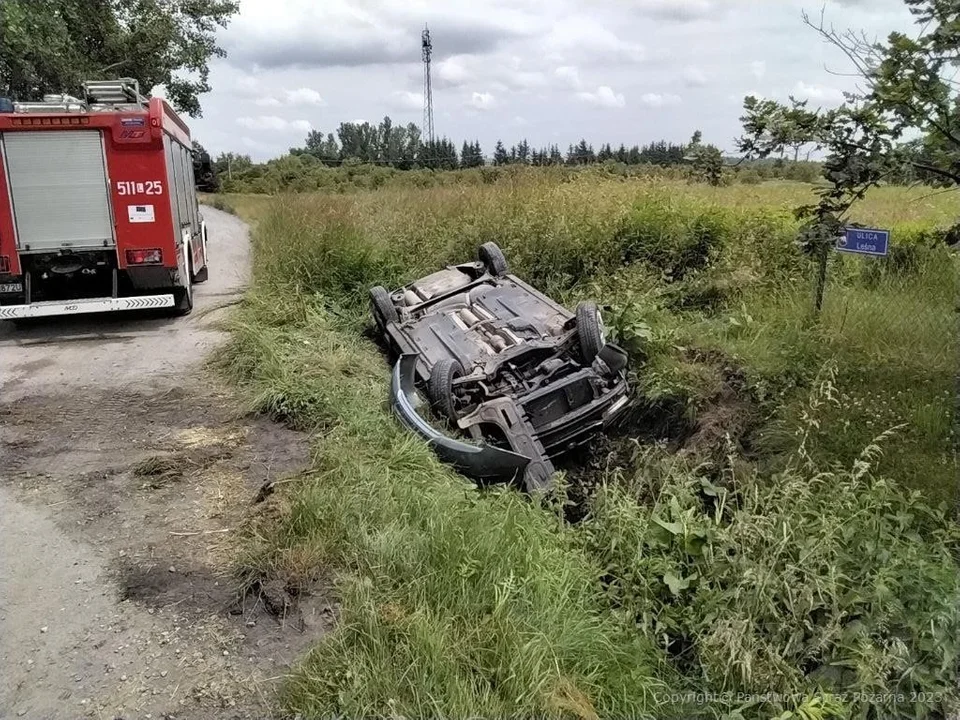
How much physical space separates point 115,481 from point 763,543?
13.5ft

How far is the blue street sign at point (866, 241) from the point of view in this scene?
5051mm

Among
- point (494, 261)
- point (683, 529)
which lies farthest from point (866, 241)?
point (494, 261)

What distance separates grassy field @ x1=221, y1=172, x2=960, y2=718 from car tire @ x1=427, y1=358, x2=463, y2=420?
43cm

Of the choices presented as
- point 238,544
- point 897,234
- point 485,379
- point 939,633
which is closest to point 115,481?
point 238,544

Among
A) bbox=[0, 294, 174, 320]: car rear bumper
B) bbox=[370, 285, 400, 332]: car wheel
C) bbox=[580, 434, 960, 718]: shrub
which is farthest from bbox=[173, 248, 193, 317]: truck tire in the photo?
bbox=[580, 434, 960, 718]: shrub

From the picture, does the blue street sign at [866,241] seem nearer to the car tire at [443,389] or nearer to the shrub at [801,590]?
the shrub at [801,590]

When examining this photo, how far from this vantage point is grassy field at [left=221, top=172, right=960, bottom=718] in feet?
9.59

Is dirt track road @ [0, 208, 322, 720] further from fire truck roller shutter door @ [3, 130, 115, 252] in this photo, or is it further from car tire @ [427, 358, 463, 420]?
fire truck roller shutter door @ [3, 130, 115, 252]

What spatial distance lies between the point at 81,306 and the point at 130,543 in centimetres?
552

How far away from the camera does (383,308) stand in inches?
294

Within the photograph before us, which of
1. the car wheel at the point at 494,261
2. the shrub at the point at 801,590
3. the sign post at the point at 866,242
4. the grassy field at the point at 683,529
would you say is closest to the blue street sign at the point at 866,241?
the sign post at the point at 866,242

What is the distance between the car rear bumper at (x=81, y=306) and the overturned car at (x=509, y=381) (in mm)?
3435

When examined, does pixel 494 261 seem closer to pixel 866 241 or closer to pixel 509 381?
pixel 509 381

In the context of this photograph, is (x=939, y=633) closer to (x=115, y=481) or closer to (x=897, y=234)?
(x=115, y=481)
